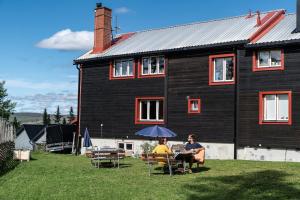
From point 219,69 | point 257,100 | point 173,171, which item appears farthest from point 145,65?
point 173,171

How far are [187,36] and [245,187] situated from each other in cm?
1715

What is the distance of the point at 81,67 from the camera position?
3378 cm

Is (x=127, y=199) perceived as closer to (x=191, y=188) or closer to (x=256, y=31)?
(x=191, y=188)

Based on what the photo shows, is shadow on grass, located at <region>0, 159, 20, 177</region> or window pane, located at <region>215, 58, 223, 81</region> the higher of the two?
window pane, located at <region>215, 58, 223, 81</region>

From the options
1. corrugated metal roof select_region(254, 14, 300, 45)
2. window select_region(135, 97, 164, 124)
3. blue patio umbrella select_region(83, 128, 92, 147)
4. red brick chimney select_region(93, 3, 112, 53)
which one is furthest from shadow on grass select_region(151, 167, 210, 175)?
red brick chimney select_region(93, 3, 112, 53)

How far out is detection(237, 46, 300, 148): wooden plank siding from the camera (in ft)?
77.2

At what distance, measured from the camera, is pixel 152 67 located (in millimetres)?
29891

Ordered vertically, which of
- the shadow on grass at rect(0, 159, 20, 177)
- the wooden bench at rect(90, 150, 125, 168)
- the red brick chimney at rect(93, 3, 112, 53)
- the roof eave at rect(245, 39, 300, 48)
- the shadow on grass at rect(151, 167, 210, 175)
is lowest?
the shadow on grass at rect(0, 159, 20, 177)

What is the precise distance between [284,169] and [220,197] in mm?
6636

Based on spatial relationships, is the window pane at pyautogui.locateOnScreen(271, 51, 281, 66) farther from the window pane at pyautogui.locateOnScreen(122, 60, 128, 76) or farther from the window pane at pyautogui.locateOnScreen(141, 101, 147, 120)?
the window pane at pyautogui.locateOnScreen(122, 60, 128, 76)

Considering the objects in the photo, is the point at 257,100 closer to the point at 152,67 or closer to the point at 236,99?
the point at 236,99

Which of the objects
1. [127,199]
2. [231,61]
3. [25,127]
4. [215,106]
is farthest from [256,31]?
[25,127]

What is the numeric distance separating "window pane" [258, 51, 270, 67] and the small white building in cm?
2898

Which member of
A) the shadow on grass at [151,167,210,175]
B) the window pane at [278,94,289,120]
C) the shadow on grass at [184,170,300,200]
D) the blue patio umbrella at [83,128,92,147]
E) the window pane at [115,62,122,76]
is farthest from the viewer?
the window pane at [115,62,122,76]
